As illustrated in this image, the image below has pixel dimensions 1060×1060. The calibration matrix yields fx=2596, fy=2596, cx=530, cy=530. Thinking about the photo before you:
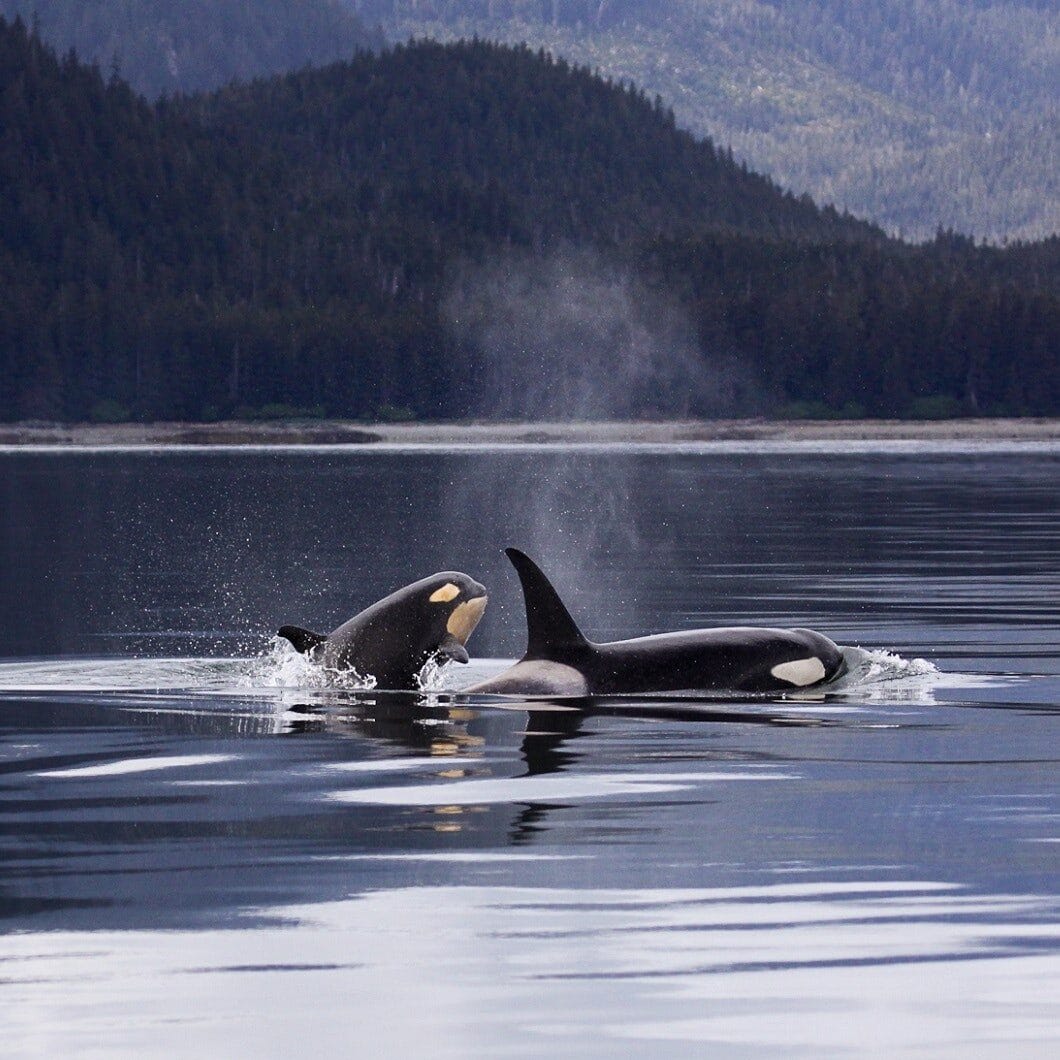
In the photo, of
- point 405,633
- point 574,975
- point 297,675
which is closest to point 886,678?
point 405,633

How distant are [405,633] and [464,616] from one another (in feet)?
2.27

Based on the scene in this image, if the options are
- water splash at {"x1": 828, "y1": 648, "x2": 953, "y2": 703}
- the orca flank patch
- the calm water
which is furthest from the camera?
water splash at {"x1": 828, "y1": 648, "x2": 953, "y2": 703}

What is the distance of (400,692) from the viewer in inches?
939

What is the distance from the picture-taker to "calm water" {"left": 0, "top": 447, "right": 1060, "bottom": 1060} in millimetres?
11516

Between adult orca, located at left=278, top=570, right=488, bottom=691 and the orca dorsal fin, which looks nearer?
the orca dorsal fin

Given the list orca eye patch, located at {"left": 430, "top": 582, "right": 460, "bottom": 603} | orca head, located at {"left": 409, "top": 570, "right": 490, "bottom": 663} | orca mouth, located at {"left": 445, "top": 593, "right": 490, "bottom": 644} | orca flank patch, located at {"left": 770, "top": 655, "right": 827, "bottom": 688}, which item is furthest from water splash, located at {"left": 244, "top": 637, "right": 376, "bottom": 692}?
orca flank patch, located at {"left": 770, "top": 655, "right": 827, "bottom": 688}

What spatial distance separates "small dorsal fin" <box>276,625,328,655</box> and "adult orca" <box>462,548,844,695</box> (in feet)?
4.90

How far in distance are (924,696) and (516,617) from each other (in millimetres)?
12997

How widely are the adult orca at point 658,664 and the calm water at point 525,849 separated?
0.51 meters

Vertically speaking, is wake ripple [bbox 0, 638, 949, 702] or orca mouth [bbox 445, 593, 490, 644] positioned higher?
orca mouth [bbox 445, 593, 490, 644]

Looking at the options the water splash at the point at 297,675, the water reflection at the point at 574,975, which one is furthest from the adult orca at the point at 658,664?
the water reflection at the point at 574,975

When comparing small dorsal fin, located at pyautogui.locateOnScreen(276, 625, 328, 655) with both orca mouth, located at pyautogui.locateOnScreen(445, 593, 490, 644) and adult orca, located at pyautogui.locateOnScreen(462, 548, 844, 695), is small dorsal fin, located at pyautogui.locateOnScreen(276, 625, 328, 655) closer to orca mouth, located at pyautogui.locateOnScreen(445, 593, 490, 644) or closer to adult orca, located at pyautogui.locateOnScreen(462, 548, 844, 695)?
orca mouth, located at pyautogui.locateOnScreen(445, 593, 490, 644)

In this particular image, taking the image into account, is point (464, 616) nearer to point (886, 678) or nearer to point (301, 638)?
point (301, 638)

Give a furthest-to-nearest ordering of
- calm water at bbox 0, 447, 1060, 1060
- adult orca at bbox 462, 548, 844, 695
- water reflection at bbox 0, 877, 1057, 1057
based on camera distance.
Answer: adult orca at bbox 462, 548, 844, 695, calm water at bbox 0, 447, 1060, 1060, water reflection at bbox 0, 877, 1057, 1057
